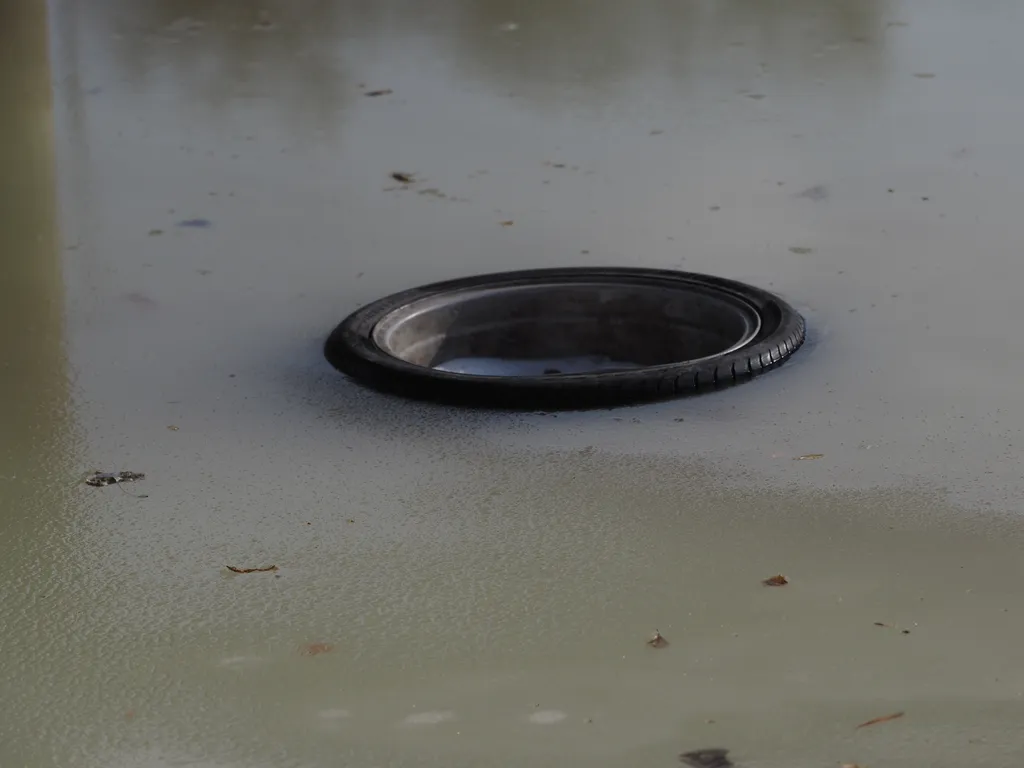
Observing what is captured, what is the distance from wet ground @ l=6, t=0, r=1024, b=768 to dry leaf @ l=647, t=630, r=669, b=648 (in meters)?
0.02

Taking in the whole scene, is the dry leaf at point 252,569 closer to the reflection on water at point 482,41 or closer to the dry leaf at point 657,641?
the dry leaf at point 657,641

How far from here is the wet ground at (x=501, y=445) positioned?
245 centimetres

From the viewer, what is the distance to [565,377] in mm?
3727

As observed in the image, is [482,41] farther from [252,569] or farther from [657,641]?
[657,641]

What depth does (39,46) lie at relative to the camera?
7.69 meters

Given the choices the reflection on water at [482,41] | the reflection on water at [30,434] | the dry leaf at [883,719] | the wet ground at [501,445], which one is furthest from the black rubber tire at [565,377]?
the reflection on water at [482,41]

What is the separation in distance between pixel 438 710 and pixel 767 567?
0.78 m

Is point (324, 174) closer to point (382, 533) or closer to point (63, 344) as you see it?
point (63, 344)

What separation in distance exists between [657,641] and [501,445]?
3.19 ft

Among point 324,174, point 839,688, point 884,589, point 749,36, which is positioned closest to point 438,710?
point 839,688

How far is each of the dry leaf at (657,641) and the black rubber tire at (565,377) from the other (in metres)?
1.13

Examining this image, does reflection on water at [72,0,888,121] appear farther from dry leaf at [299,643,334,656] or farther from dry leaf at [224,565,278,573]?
dry leaf at [299,643,334,656]

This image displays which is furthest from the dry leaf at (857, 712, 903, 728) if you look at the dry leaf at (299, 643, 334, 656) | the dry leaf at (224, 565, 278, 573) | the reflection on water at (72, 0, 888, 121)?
the reflection on water at (72, 0, 888, 121)

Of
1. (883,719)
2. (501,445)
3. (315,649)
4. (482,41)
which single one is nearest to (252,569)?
(315,649)
